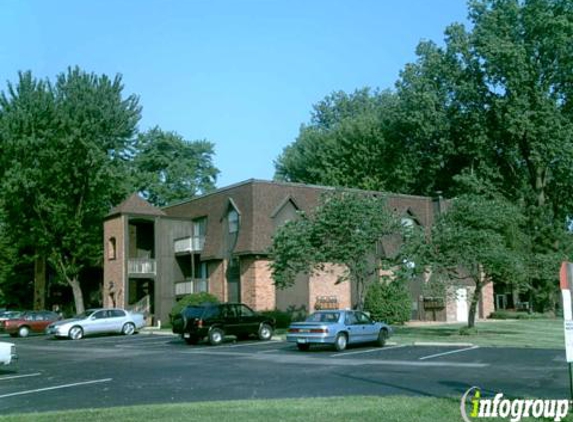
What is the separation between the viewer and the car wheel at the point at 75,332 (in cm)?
3800

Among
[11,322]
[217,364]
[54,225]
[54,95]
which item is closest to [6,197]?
[54,225]

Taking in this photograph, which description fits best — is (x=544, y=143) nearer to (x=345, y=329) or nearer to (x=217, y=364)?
(x=345, y=329)

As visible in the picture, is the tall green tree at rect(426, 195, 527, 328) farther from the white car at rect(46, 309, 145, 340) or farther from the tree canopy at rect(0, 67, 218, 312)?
the tree canopy at rect(0, 67, 218, 312)

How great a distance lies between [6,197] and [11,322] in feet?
41.4

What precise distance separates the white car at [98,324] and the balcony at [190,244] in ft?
22.6

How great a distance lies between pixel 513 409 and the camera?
11.3m

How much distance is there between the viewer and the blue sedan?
2569 cm

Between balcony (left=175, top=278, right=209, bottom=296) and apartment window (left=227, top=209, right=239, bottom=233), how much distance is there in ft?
13.5

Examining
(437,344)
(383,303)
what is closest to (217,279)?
(383,303)

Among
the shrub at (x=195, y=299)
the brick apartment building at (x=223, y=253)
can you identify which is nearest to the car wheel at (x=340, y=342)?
the brick apartment building at (x=223, y=253)

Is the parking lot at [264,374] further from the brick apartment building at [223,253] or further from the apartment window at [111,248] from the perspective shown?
the apartment window at [111,248]

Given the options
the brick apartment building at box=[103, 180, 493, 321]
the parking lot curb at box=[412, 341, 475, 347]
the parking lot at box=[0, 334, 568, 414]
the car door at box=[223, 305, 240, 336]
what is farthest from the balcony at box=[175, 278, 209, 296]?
the parking lot curb at box=[412, 341, 475, 347]

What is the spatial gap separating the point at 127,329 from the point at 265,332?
36.4ft

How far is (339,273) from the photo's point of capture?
44.2 m
